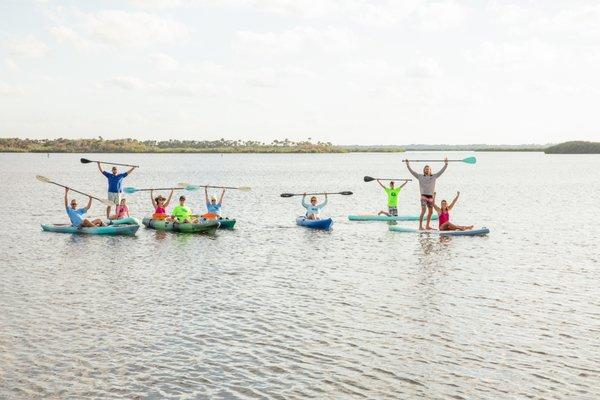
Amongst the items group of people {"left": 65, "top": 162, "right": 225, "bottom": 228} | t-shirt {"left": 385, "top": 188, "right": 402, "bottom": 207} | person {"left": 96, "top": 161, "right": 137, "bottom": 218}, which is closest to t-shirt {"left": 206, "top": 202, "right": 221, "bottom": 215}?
group of people {"left": 65, "top": 162, "right": 225, "bottom": 228}

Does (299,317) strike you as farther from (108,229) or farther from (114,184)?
(114,184)

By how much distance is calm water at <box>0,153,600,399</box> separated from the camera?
422 inches

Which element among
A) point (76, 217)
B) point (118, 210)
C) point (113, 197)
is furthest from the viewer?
point (118, 210)

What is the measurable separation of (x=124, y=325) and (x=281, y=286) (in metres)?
5.24

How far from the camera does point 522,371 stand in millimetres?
11141

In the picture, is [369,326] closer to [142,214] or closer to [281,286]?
[281,286]

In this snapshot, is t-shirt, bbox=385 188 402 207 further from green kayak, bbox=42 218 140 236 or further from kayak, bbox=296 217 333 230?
green kayak, bbox=42 218 140 236

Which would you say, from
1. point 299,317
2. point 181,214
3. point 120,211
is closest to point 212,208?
point 181,214

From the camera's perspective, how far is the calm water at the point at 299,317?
422 inches

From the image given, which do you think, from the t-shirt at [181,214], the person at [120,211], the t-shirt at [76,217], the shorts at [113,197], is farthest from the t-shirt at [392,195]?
the t-shirt at [76,217]

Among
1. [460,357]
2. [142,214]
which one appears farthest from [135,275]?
[142,214]

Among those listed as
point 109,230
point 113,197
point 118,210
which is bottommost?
point 109,230

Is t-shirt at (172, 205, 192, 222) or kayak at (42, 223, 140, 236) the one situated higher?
t-shirt at (172, 205, 192, 222)

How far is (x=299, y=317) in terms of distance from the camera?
14664 millimetres
